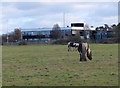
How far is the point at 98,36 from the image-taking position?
6171 inches

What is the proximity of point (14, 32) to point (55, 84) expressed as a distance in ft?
483

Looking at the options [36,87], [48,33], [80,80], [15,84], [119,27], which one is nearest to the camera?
[36,87]

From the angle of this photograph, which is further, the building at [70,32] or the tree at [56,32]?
the building at [70,32]

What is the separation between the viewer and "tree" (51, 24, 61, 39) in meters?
152

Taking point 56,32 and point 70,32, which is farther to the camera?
point 70,32

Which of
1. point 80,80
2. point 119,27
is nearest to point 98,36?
point 119,27

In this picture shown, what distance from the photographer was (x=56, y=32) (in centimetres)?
15388

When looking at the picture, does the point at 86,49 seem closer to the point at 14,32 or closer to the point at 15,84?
the point at 15,84

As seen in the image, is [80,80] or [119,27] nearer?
[80,80]

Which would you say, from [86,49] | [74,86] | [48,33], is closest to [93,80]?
[74,86]

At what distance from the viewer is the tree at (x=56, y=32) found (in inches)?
5965

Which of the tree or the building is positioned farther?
the building

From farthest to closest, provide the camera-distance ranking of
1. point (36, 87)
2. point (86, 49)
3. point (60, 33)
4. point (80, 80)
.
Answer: point (60, 33), point (86, 49), point (80, 80), point (36, 87)

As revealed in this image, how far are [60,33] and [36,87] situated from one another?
142m
